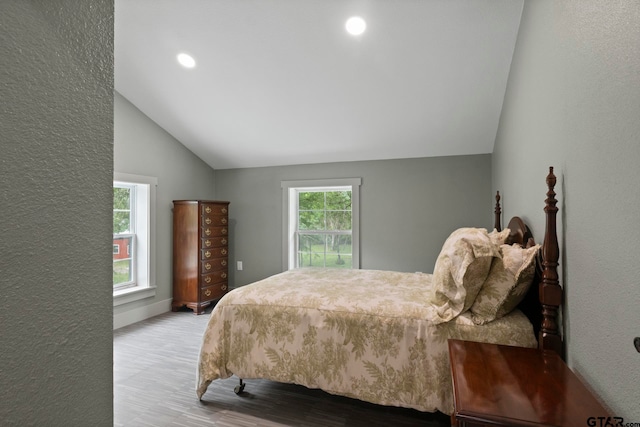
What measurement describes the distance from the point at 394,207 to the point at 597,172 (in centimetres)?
315

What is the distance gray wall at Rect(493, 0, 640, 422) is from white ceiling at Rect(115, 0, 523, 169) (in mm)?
958

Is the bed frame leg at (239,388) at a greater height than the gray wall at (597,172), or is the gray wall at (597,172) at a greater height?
the gray wall at (597,172)

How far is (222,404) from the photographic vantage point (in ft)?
7.02

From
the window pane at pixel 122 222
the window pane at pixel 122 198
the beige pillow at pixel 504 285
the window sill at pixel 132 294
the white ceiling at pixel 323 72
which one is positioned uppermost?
the white ceiling at pixel 323 72

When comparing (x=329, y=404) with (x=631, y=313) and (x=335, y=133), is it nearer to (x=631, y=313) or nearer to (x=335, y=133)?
(x=631, y=313)

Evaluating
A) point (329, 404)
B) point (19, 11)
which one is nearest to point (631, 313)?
point (19, 11)

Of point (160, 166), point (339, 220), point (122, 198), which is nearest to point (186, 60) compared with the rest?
point (160, 166)

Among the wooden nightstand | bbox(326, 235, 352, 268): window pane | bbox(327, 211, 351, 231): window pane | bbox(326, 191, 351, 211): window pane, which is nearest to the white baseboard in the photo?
bbox(326, 235, 352, 268): window pane

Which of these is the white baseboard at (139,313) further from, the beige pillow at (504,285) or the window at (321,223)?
the beige pillow at (504,285)

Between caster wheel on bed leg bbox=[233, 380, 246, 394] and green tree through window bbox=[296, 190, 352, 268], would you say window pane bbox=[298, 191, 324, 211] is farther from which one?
caster wheel on bed leg bbox=[233, 380, 246, 394]

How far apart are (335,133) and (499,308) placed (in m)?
2.73

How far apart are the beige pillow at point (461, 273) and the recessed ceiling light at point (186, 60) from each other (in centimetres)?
277

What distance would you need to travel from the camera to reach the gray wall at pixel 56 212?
0.52 metres

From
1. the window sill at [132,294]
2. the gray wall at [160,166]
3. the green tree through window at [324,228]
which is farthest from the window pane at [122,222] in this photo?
the green tree through window at [324,228]
